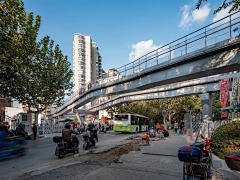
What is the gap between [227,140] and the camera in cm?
891

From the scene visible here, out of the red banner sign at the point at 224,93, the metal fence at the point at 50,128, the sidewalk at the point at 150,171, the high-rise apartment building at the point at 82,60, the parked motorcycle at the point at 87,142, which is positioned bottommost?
the metal fence at the point at 50,128

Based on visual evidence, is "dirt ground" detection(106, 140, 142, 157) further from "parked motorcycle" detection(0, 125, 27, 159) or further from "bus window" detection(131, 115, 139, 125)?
"bus window" detection(131, 115, 139, 125)

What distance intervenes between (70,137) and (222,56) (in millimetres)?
11166

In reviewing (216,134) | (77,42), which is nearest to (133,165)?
(216,134)

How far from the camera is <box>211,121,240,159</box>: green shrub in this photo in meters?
8.35

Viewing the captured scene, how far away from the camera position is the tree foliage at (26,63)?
17383mm

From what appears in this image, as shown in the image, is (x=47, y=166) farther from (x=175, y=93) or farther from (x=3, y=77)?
(x=175, y=93)

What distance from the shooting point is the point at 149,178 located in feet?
17.4

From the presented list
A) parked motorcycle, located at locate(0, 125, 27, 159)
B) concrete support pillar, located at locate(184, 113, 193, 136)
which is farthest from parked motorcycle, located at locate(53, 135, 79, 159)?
concrete support pillar, located at locate(184, 113, 193, 136)

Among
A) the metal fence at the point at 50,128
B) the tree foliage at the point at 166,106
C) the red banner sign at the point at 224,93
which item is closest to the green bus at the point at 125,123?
the metal fence at the point at 50,128

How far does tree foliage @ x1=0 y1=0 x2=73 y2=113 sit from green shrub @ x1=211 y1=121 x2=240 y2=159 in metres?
17.7

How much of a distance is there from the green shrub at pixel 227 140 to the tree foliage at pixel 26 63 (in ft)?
57.9

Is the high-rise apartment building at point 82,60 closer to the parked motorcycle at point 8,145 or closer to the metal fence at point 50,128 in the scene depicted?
the metal fence at point 50,128

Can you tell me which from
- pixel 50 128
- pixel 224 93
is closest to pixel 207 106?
pixel 224 93
